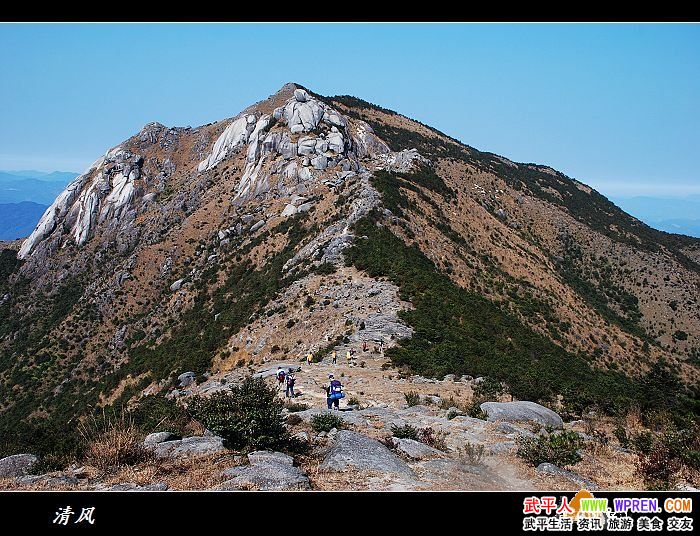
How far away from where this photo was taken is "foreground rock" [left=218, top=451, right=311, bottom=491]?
24.0ft

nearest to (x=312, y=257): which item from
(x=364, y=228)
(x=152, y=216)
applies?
(x=364, y=228)

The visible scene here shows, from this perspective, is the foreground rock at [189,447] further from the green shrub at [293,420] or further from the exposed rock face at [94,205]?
the exposed rock face at [94,205]

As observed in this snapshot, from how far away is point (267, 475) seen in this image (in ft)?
25.4

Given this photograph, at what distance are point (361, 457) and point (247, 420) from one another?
8.81 feet

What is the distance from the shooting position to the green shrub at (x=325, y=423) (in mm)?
11852


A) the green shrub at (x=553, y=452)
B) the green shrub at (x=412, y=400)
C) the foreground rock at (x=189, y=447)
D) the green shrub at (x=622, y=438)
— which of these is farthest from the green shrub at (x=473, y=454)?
the green shrub at (x=412, y=400)

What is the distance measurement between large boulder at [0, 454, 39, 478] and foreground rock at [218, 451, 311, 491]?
4463 mm

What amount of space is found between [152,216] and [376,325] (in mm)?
62018

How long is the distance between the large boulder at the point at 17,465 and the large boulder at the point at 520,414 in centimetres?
1241

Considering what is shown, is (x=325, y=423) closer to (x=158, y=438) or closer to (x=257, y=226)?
(x=158, y=438)

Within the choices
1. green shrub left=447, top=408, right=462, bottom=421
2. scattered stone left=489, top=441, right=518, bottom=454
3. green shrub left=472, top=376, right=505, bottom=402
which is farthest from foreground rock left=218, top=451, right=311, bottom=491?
green shrub left=472, top=376, right=505, bottom=402

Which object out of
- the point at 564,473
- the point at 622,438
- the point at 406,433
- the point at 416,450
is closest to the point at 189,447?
the point at 416,450
